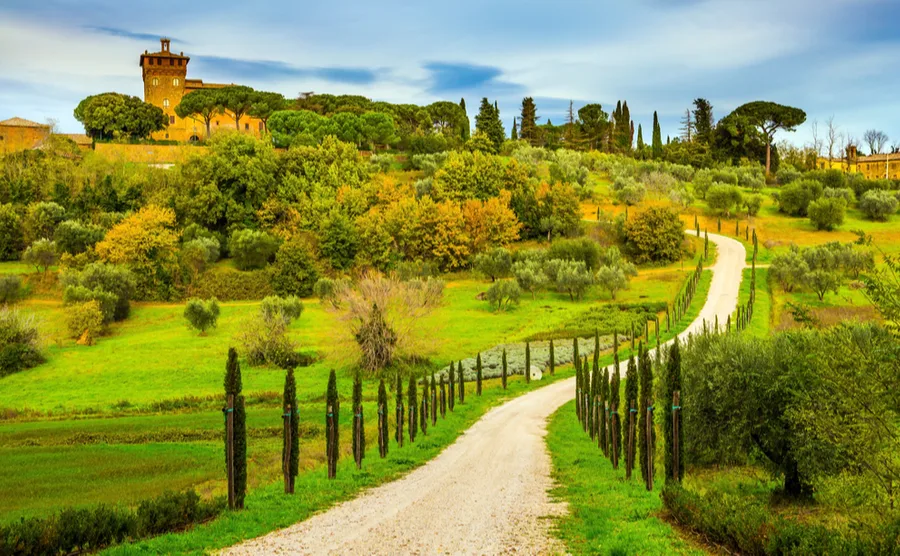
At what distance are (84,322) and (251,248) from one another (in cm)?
2484

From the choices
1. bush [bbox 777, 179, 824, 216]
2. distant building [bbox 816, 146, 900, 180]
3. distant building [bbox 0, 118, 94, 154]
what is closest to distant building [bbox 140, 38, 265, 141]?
distant building [bbox 0, 118, 94, 154]

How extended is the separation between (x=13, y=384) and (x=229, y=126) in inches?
3887

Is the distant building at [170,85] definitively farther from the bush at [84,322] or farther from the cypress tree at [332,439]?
the cypress tree at [332,439]

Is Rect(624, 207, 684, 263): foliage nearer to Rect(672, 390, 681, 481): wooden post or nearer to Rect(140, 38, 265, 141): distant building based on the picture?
Rect(672, 390, 681, 481): wooden post

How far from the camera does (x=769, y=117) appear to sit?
458 ft

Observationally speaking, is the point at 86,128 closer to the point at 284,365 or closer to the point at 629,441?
the point at 284,365

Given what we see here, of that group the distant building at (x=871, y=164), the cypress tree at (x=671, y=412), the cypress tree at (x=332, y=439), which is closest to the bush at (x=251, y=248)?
the cypress tree at (x=332, y=439)

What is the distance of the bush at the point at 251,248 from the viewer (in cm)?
8719

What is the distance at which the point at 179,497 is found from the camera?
1528 cm

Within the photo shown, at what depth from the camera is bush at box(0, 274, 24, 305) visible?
75.2 metres

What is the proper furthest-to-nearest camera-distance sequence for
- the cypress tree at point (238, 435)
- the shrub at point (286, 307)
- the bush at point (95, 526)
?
the shrub at point (286, 307)
the cypress tree at point (238, 435)
the bush at point (95, 526)

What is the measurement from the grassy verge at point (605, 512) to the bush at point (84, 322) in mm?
49897

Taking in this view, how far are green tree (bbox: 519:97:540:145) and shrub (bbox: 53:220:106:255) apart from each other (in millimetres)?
107090

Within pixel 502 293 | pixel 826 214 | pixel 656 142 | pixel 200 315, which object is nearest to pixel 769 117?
pixel 656 142
